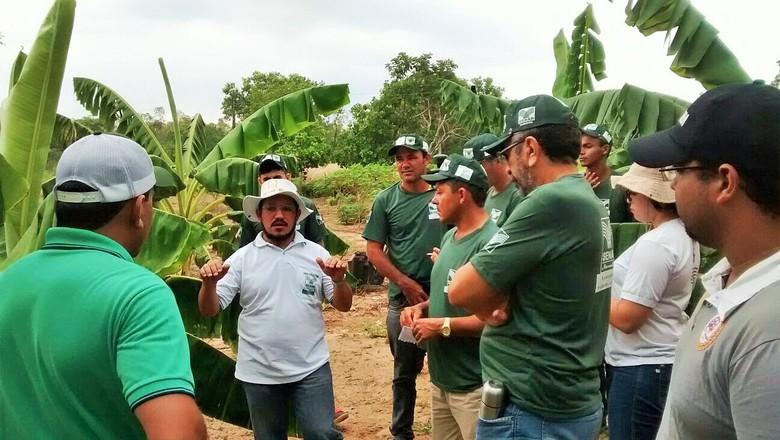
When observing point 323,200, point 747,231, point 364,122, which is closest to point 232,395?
point 747,231

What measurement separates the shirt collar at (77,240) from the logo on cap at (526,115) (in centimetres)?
148

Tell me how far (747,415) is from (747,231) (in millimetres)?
390

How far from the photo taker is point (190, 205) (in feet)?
23.4

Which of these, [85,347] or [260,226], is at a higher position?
[85,347]

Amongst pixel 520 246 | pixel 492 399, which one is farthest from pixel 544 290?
pixel 492 399

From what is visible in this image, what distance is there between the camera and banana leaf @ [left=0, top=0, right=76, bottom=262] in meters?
2.95

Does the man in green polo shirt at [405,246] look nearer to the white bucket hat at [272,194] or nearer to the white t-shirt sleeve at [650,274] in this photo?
the white bucket hat at [272,194]

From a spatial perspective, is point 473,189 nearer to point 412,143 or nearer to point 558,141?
point 558,141

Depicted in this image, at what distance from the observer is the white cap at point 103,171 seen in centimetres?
160

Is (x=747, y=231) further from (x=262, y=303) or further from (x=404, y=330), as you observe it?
(x=262, y=303)

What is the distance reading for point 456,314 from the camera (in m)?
3.17

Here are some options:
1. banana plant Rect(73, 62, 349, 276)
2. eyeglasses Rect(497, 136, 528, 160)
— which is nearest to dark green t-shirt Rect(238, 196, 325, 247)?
banana plant Rect(73, 62, 349, 276)

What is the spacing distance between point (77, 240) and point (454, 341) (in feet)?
6.65

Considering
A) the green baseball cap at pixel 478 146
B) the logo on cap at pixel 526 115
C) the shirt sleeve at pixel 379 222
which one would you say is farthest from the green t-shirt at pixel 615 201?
the logo on cap at pixel 526 115
